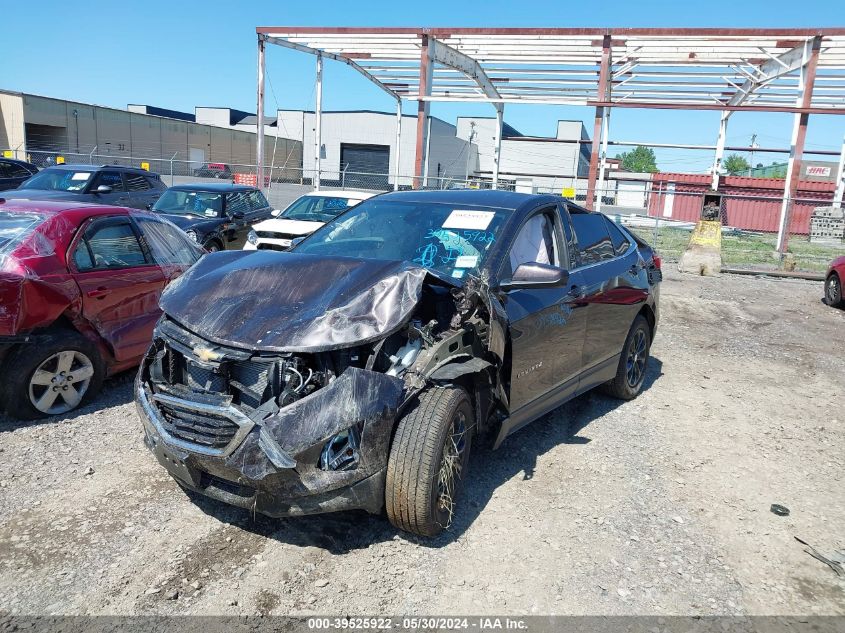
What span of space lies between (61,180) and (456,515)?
1202cm

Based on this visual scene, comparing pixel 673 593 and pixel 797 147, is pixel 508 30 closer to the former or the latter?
pixel 797 147

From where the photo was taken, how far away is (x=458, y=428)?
3572 mm

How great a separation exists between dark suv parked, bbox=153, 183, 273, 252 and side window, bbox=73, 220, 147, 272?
18.1 ft

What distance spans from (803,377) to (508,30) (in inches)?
584

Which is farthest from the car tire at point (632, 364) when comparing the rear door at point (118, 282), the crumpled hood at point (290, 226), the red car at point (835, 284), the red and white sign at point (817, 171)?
the red and white sign at point (817, 171)

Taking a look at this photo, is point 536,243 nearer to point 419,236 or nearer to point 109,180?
point 419,236

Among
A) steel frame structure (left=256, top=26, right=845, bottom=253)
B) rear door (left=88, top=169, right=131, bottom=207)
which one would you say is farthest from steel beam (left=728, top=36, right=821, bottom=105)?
rear door (left=88, top=169, right=131, bottom=207)

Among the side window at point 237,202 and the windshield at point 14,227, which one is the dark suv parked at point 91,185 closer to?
the side window at point 237,202

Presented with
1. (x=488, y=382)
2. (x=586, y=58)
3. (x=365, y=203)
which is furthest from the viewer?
(x=586, y=58)

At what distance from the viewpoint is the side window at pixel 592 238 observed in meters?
5.09

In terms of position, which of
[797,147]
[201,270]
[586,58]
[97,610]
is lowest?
[97,610]

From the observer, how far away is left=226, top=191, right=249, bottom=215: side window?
12.3 meters

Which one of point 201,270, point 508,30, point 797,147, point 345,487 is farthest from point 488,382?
point 797,147

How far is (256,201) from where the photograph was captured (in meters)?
13.5
